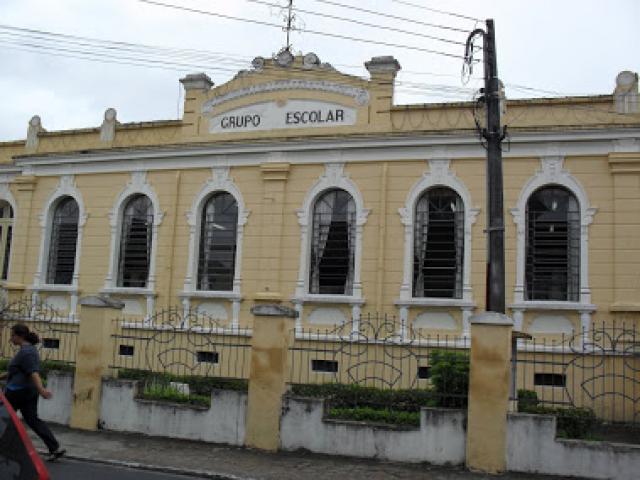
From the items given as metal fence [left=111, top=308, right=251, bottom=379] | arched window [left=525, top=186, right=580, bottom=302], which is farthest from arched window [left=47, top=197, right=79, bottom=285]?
arched window [left=525, top=186, right=580, bottom=302]

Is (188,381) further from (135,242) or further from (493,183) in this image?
(135,242)

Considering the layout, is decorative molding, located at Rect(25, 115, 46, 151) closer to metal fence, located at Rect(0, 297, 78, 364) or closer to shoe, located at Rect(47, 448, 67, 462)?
metal fence, located at Rect(0, 297, 78, 364)

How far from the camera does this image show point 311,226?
54.5 ft

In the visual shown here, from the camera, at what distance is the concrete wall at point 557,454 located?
335 inches

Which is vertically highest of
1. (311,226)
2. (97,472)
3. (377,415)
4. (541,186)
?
(541,186)

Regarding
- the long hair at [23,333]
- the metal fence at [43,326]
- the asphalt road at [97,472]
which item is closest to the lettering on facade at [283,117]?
the metal fence at [43,326]

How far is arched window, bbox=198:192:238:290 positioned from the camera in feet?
56.7

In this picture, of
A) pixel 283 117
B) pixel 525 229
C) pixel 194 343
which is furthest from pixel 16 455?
pixel 283 117

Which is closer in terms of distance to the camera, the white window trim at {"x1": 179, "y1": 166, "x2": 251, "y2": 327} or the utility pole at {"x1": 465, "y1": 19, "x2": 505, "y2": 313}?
the utility pole at {"x1": 465, "y1": 19, "x2": 505, "y2": 313}

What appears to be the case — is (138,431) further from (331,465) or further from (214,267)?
(214,267)

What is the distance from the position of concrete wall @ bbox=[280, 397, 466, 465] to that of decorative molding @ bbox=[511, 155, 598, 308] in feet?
19.2

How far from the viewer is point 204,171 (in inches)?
695

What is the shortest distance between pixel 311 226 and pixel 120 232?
560 centimetres

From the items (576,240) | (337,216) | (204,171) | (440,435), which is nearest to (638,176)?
(576,240)
